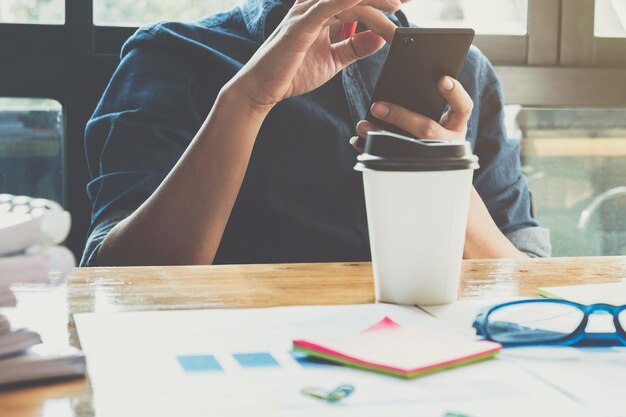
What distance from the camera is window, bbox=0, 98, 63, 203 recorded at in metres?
1.90

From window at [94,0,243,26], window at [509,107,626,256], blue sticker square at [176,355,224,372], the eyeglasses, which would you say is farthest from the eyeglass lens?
window at [509,107,626,256]

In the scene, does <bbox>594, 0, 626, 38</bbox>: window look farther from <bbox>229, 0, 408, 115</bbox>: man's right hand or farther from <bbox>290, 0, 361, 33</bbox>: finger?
<bbox>290, 0, 361, 33</bbox>: finger

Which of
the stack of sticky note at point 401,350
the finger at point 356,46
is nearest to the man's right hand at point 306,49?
the finger at point 356,46

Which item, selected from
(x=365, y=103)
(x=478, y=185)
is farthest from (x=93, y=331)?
(x=478, y=185)

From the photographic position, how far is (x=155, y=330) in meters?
0.69

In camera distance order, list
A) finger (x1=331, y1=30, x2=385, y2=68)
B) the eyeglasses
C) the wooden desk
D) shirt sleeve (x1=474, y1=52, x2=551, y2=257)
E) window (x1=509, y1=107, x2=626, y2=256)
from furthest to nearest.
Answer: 1. window (x1=509, y1=107, x2=626, y2=256)
2. shirt sleeve (x1=474, y1=52, x2=551, y2=257)
3. finger (x1=331, y1=30, x2=385, y2=68)
4. the wooden desk
5. the eyeglasses

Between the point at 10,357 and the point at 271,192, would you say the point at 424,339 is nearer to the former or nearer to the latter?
the point at 10,357

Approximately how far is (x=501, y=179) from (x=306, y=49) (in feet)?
1.75

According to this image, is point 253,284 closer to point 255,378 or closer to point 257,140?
point 255,378

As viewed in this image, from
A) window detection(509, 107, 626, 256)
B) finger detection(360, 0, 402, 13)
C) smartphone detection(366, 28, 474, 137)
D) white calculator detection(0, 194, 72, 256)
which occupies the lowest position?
window detection(509, 107, 626, 256)

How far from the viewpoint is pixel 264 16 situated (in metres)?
1.39

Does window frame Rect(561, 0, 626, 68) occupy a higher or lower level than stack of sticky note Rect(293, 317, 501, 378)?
higher

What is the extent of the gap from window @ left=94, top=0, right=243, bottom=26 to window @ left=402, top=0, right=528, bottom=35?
0.46 m

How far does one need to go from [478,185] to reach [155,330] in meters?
0.89
